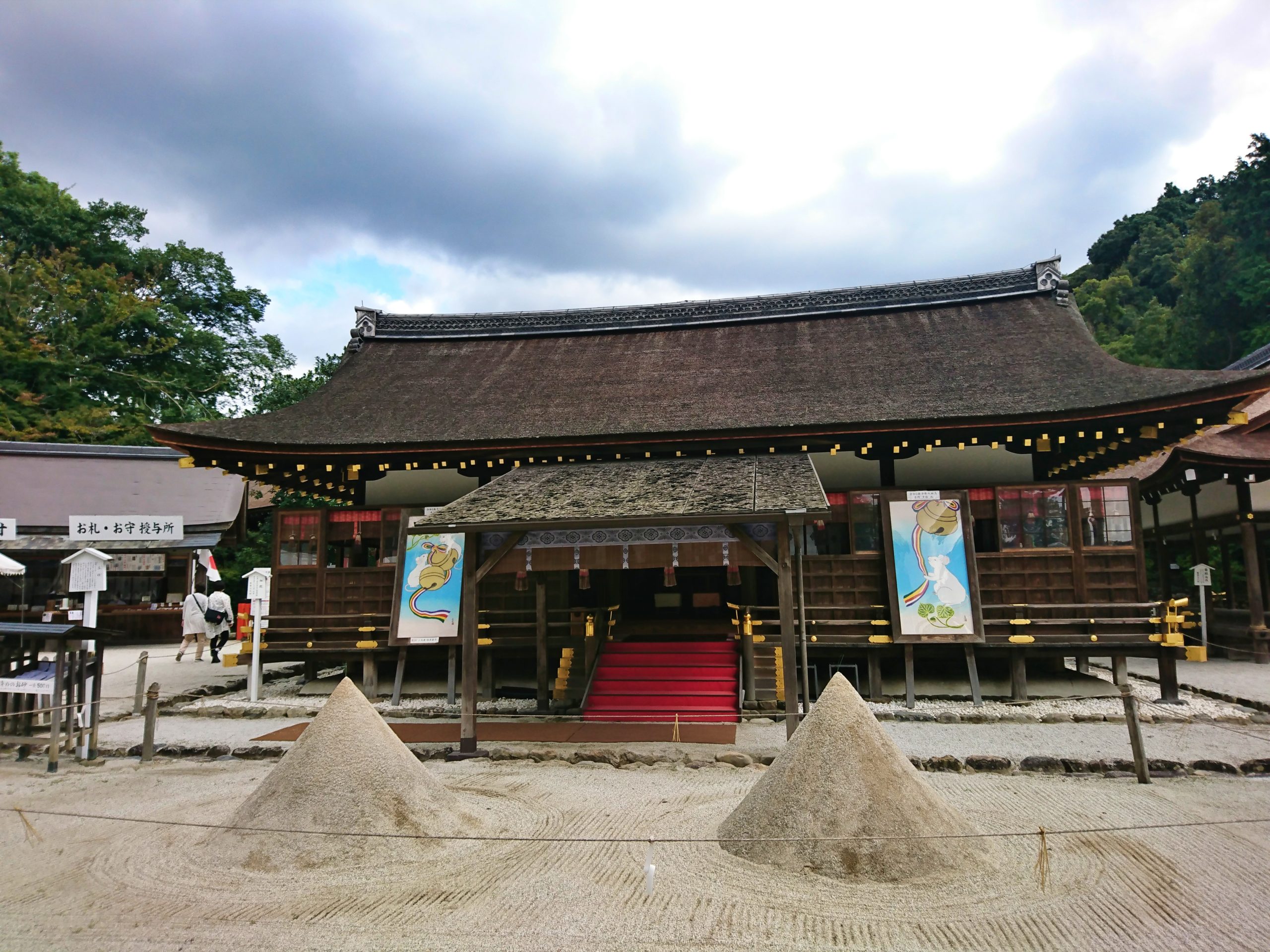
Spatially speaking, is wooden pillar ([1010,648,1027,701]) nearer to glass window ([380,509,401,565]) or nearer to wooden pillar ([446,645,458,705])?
wooden pillar ([446,645,458,705])

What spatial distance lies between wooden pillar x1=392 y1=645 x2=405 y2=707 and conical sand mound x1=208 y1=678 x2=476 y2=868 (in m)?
6.02

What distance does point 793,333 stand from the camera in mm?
16078

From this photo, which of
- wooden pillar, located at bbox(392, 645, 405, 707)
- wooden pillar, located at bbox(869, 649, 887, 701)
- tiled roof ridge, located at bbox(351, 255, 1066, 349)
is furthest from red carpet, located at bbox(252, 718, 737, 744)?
tiled roof ridge, located at bbox(351, 255, 1066, 349)

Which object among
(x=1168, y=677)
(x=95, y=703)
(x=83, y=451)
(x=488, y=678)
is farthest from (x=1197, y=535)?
(x=83, y=451)

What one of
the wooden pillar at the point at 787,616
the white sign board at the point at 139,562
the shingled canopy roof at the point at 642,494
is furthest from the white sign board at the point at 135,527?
the white sign board at the point at 139,562

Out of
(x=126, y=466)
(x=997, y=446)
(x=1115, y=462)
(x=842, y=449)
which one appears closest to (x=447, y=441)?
(x=842, y=449)

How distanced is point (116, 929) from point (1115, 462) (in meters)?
14.6

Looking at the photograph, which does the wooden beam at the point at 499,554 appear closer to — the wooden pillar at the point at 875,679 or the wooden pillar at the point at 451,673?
the wooden pillar at the point at 451,673

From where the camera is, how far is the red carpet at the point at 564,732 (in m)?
9.60

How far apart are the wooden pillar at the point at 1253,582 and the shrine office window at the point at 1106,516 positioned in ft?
20.7

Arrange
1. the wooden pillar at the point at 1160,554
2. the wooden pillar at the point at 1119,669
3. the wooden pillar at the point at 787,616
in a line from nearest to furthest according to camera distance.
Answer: the wooden pillar at the point at 787,616
the wooden pillar at the point at 1119,669
the wooden pillar at the point at 1160,554

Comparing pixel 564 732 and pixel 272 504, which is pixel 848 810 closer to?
pixel 564 732

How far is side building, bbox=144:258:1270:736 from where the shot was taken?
9.80m

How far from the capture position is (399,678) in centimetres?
1249
